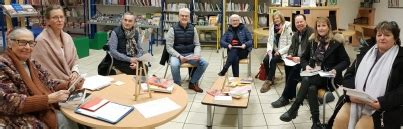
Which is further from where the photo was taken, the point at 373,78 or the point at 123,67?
the point at 123,67

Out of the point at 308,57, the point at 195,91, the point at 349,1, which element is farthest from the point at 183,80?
the point at 349,1

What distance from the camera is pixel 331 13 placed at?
622 cm

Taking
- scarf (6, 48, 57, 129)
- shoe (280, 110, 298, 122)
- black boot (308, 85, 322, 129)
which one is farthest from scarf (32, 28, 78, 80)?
black boot (308, 85, 322, 129)

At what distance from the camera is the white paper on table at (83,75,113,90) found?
2.53 metres

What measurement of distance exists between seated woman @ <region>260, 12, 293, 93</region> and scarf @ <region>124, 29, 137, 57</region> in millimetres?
1756

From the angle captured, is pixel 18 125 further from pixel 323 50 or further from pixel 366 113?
pixel 323 50

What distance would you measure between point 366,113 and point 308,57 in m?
1.30

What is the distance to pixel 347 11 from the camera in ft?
27.8

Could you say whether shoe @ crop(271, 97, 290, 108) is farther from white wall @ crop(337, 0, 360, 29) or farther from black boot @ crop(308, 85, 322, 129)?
white wall @ crop(337, 0, 360, 29)

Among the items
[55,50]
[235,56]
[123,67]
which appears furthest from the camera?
[235,56]

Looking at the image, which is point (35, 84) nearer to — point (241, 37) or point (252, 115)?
point (252, 115)

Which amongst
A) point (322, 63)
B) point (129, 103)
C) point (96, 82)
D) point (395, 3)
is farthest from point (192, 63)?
point (395, 3)

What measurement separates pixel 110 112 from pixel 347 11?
7905 mm

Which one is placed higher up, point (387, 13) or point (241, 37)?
point (387, 13)
